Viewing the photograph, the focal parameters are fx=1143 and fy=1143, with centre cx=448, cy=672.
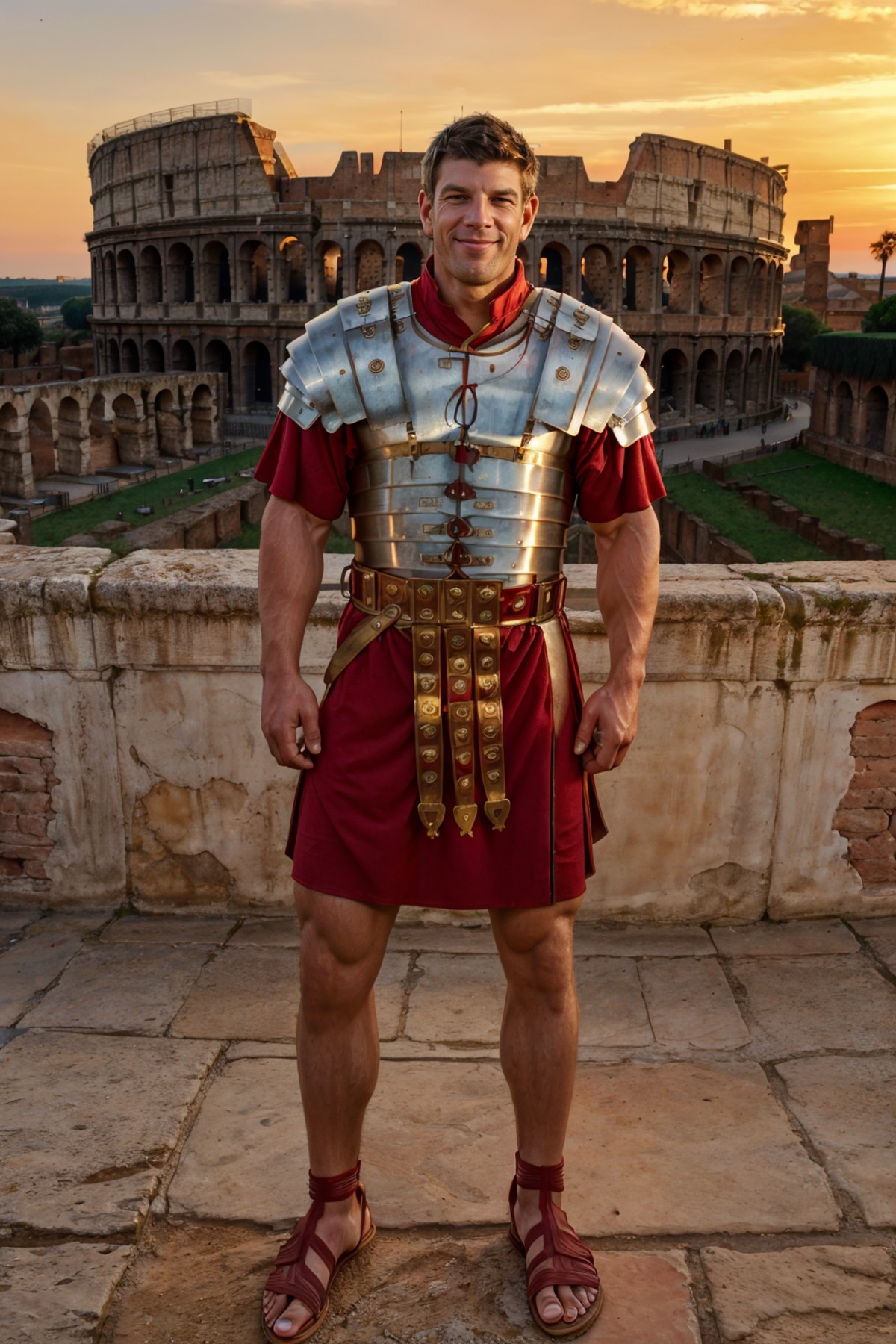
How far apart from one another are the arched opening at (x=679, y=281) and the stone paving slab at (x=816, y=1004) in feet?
141

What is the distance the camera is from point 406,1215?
1.98 metres

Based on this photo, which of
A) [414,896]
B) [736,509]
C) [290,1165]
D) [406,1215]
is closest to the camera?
[414,896]

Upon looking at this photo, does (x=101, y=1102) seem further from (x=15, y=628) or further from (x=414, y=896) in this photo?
(x=15, y=628)

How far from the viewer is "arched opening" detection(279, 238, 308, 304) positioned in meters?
42.0

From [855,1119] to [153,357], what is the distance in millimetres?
45348

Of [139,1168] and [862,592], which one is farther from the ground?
[862,592]

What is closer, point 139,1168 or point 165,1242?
point 165,1242

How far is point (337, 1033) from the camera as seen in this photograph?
1.87m

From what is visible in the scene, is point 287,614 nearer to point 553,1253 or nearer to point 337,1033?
point 337,1033

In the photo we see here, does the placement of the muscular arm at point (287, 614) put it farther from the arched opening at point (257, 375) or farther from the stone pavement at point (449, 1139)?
the arched opening at point (257, 375)

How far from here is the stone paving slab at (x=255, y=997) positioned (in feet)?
8.43

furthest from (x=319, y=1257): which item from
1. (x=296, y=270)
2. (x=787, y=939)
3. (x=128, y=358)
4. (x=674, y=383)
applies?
(x=128, y=358)

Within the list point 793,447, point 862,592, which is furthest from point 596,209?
point 862,592

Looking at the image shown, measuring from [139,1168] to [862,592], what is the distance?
2215 mm
